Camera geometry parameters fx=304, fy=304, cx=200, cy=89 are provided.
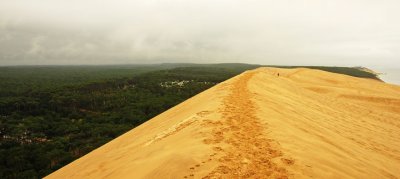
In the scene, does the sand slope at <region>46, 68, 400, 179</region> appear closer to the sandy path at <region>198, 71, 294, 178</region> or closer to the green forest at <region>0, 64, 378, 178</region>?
the sandy path at <region>198, 71, 294, 178</region>

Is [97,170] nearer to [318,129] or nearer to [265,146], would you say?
[265,146]

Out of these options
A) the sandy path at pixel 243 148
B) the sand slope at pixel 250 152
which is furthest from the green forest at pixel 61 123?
the sandy path at pixel 243 148

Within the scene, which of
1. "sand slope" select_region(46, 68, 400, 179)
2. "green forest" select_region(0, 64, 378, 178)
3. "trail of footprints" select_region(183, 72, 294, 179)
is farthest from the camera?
"green forest" select_region(0, 64, 378, 178)

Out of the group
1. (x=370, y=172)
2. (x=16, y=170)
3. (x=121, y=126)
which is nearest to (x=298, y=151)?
(x=370, y=172)

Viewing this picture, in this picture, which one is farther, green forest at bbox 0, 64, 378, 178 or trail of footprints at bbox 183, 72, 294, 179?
green forest at bbox 0, 64, 378, 178

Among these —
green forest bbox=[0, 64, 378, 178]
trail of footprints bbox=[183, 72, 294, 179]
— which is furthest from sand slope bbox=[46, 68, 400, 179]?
green forest bbox=[0, 64, 378, 178]

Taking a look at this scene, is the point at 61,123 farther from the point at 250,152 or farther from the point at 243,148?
the point at 250,152

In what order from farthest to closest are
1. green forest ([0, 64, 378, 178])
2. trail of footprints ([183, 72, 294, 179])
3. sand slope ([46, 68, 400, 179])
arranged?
green forest ([0, 64, 378, 178])
sand slope ([46, 68, 400, 179])
trail of footprints ([183, 72, 294, 179])

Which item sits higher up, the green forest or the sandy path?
the sandy path

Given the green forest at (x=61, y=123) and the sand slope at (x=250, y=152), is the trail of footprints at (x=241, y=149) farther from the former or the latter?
the green forest at (x=61, y=123)
